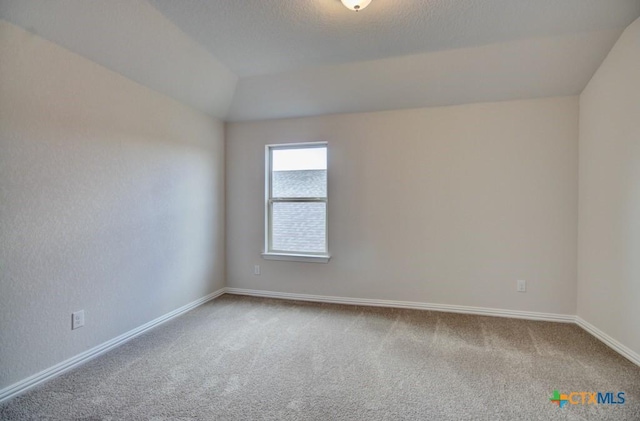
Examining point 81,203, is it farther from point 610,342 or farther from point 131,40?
point 610,342

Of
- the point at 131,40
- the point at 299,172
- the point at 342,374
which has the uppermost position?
the point at 131,40

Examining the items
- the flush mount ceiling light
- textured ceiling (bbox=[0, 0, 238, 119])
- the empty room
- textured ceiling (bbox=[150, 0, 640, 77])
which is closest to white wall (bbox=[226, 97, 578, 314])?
the empty room

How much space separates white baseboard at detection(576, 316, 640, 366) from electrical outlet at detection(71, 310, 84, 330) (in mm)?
4054

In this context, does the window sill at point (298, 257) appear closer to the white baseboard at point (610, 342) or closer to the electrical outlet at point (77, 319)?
the electrical outlet at point (77, 319)

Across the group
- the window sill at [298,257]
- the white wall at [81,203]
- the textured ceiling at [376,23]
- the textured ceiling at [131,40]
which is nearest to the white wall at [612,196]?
the textured ceiling at [376,23]

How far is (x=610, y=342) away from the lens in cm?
236

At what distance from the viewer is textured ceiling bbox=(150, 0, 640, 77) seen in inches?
80.3

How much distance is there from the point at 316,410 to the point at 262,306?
1822 millimetres

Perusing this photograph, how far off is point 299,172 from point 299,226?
68 centimetres

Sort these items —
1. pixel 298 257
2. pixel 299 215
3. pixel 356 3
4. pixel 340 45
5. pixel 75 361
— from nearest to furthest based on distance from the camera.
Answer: pixel 356 3, pixel 75 361, pixel 340 45, pixel 298 257, pixel 299 215

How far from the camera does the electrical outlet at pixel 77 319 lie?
209cm

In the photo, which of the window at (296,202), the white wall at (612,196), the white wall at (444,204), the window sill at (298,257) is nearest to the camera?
the white wall at (612,196)

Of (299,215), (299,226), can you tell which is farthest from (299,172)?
(299,226)

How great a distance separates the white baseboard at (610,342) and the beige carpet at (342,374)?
59mm
